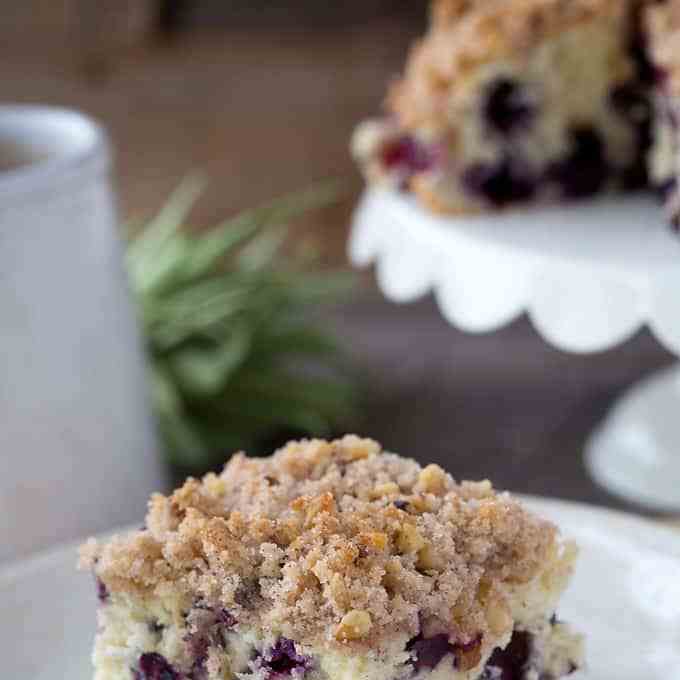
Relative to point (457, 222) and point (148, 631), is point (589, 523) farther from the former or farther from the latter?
point (457, 222)

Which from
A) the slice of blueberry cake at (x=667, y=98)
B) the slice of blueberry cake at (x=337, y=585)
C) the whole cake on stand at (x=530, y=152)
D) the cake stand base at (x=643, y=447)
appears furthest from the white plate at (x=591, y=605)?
the cake stand base at (x=643, y=447)

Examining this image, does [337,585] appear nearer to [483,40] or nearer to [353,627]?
[353,627]

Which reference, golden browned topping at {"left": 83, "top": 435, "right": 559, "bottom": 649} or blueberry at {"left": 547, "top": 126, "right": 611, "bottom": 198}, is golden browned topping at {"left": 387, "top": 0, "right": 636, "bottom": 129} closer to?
blueberry at {"left": 547, "top": 126, "right": 611, "bottom": 198}

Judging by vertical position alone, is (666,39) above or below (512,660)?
above

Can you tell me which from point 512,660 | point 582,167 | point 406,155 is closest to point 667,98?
point 582,167

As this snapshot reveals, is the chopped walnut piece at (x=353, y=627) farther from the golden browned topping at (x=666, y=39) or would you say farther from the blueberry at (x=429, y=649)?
the golden browned topping at (x=666, y=39)

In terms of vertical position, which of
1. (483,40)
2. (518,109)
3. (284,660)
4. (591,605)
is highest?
(483,40)

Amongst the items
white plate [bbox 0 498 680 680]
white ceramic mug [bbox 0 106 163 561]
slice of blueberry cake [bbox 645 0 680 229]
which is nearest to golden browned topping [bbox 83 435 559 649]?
white plate [bbox 0 498 680 680]
